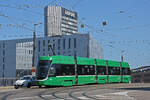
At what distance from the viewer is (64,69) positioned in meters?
29.5

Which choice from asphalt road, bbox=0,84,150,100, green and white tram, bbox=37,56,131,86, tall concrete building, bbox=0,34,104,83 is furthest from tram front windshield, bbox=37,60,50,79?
tall concrete building, bbox=0,34,104,83

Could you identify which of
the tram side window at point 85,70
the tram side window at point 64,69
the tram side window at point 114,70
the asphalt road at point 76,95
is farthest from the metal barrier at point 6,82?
the tram side window at point 114,70

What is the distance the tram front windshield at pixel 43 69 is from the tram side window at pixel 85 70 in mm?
4716

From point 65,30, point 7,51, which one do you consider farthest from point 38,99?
point 65,30

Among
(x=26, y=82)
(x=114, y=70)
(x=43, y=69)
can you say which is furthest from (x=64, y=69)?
(x=114, y=70)

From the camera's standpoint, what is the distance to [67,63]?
30.1 meters

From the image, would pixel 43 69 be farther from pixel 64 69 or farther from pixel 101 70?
pixel 101 70

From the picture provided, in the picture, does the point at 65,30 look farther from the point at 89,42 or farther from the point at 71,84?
the point at 71,84

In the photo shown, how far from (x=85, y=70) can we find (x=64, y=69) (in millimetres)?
3939

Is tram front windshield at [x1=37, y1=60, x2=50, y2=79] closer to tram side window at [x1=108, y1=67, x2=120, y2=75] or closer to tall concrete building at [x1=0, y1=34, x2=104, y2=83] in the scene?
tram side window at [x1=108, y1=67, x2=120, y2=75]

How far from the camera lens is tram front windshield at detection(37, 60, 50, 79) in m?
27.6

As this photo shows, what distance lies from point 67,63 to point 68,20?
466ft

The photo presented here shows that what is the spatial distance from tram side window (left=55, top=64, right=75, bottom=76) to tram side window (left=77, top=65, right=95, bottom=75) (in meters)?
1.05

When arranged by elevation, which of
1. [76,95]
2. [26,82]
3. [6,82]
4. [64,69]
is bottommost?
[6,82]
